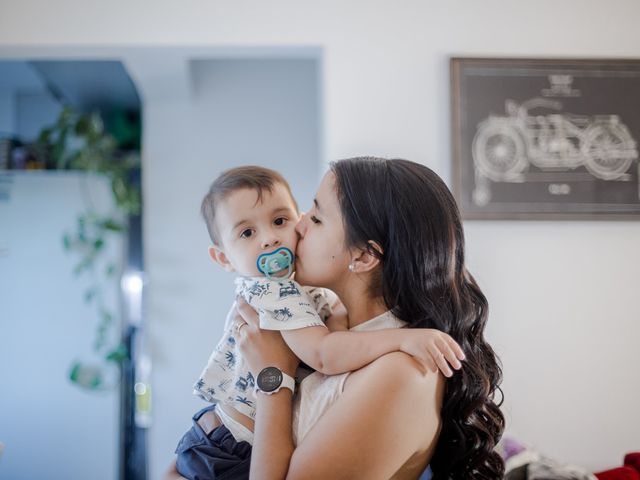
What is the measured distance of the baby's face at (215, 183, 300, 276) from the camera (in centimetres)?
144

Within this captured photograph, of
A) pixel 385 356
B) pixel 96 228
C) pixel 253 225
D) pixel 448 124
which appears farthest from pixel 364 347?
pixel 96 228

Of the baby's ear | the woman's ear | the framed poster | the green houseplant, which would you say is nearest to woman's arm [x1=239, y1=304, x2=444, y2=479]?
the woman's ear

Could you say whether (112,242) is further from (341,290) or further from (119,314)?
(341,290)

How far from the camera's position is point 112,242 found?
3709mm

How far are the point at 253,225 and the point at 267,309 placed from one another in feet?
Answer: 0.83

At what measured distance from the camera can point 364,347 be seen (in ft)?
3.84

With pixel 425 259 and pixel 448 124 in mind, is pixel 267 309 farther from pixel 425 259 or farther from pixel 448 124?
pixel 448 124

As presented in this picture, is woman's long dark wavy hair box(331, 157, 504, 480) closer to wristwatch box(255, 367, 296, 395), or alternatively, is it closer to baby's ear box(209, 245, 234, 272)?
wristwatch box(255, 367, 296, 395)

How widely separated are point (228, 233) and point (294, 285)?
0.83ft

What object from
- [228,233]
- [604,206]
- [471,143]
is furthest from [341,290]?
[604,206]

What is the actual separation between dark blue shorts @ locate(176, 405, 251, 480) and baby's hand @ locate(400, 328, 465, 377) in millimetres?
446

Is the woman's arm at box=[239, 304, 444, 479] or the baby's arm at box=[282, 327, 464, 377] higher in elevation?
the baby's arm at box=[282, 327, 464, 377]

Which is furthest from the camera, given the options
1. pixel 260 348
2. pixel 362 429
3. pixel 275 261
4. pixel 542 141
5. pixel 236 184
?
pixel 542 141

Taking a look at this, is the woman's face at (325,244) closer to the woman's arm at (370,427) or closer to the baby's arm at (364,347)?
the baby's arm at (364,347)
